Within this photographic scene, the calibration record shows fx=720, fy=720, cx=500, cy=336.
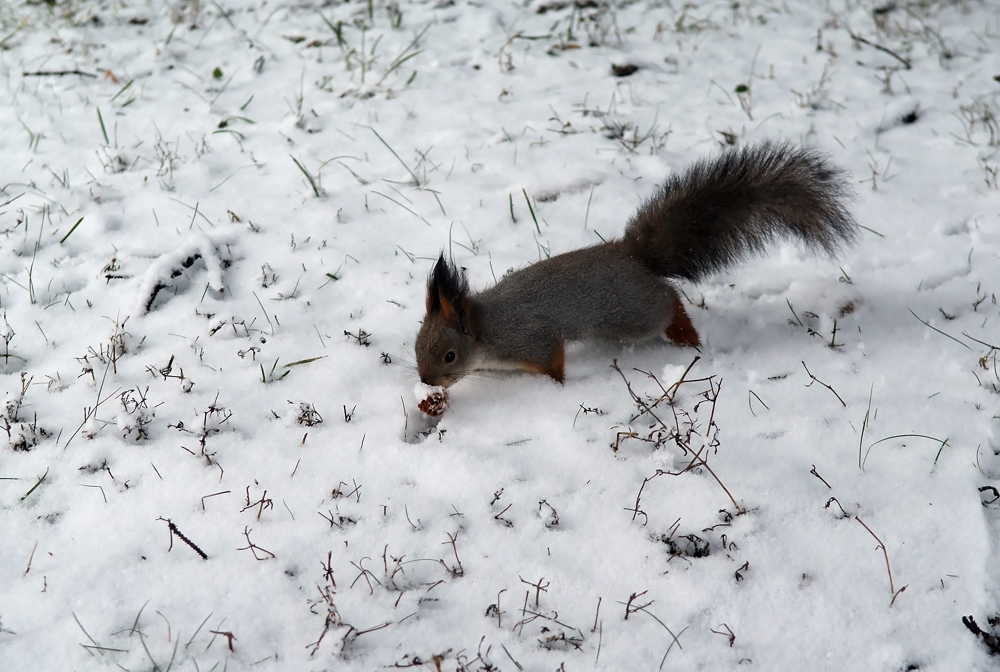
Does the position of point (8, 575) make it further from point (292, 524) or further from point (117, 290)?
point (117, 290)

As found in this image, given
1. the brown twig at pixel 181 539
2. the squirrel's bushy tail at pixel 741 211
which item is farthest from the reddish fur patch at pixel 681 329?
the brown twig at pixel 181 539

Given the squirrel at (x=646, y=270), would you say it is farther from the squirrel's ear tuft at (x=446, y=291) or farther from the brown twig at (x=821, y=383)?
the brown twig at (x=821, y=383)

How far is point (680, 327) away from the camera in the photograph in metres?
2.87

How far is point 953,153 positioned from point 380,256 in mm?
3065

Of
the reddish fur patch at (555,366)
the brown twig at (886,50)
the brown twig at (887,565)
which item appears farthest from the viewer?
the brown twig at (886,50)

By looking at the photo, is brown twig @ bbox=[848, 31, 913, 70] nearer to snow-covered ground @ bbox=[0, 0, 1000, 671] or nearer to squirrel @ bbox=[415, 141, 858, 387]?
snow-covered ground @ bbox=[0, 0, 1000, 671]

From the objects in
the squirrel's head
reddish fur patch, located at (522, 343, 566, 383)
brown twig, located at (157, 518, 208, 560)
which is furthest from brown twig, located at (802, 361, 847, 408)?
brown twig, located at (157, 518, 208, 560)

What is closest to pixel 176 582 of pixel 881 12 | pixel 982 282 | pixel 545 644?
pixel 545 644

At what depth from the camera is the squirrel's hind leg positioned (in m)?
2.86

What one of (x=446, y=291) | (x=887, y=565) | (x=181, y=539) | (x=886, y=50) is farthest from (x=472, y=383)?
(x=886, y=50)

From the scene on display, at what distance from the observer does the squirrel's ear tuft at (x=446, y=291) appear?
8.63 feet

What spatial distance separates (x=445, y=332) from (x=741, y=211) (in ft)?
3.96

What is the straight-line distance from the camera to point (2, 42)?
5.20 m

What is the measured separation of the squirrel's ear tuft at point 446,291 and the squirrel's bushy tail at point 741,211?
73 cm
